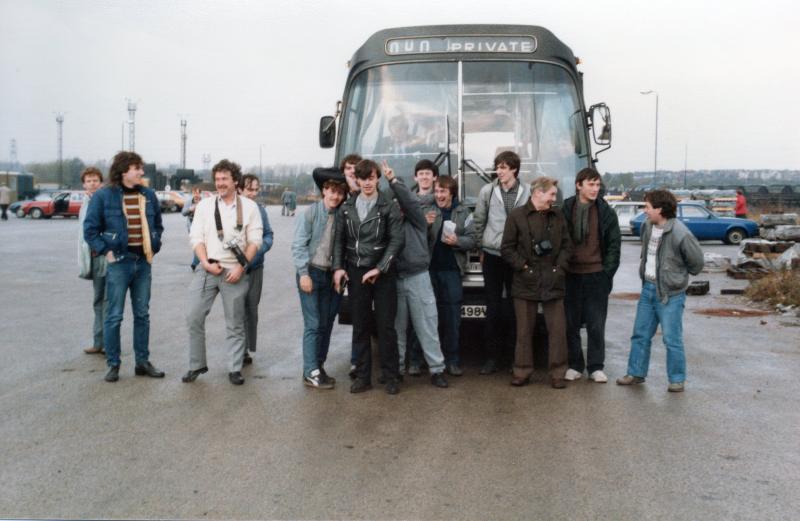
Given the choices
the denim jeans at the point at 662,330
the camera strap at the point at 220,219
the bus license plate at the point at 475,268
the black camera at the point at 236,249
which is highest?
the camera strap at the point at 220,219

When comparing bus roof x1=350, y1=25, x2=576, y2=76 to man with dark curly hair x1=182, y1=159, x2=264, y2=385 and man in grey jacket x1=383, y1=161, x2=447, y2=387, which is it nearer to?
man in grey jacket x1=383, y1=161, x2=447, y2=387

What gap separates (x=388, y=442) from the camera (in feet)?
19.4

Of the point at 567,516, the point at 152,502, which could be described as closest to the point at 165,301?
the point at 152,502

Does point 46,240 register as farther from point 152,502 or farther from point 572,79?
point 152,502

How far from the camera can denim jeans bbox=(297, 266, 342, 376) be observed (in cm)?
769

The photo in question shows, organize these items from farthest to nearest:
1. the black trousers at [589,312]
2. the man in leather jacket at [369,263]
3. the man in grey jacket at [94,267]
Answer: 1. the man in grey jacket at [94,267]
2. the black trousers at [589,312]
3. the man in leather jacket at [369,263]

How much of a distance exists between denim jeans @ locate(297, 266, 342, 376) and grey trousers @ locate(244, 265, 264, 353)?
2.11 feet

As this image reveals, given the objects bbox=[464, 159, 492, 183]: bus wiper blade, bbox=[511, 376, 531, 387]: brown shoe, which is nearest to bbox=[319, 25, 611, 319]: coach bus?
bbox=[464, 159, 492, 183]: bus wiper blade

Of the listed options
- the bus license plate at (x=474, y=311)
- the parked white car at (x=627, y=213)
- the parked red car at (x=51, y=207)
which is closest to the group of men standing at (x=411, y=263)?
the bus license plate at (x=474, y=311)

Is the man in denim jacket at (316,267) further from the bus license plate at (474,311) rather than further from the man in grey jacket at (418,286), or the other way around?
the bus license plate at (474,311)

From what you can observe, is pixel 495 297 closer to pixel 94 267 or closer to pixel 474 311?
pixel 474 311

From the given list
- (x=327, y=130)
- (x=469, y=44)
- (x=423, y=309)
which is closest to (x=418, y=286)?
(x=423, y=309)

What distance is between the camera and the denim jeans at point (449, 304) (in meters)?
8.19

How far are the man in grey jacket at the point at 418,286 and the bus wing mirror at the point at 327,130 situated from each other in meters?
2.20
